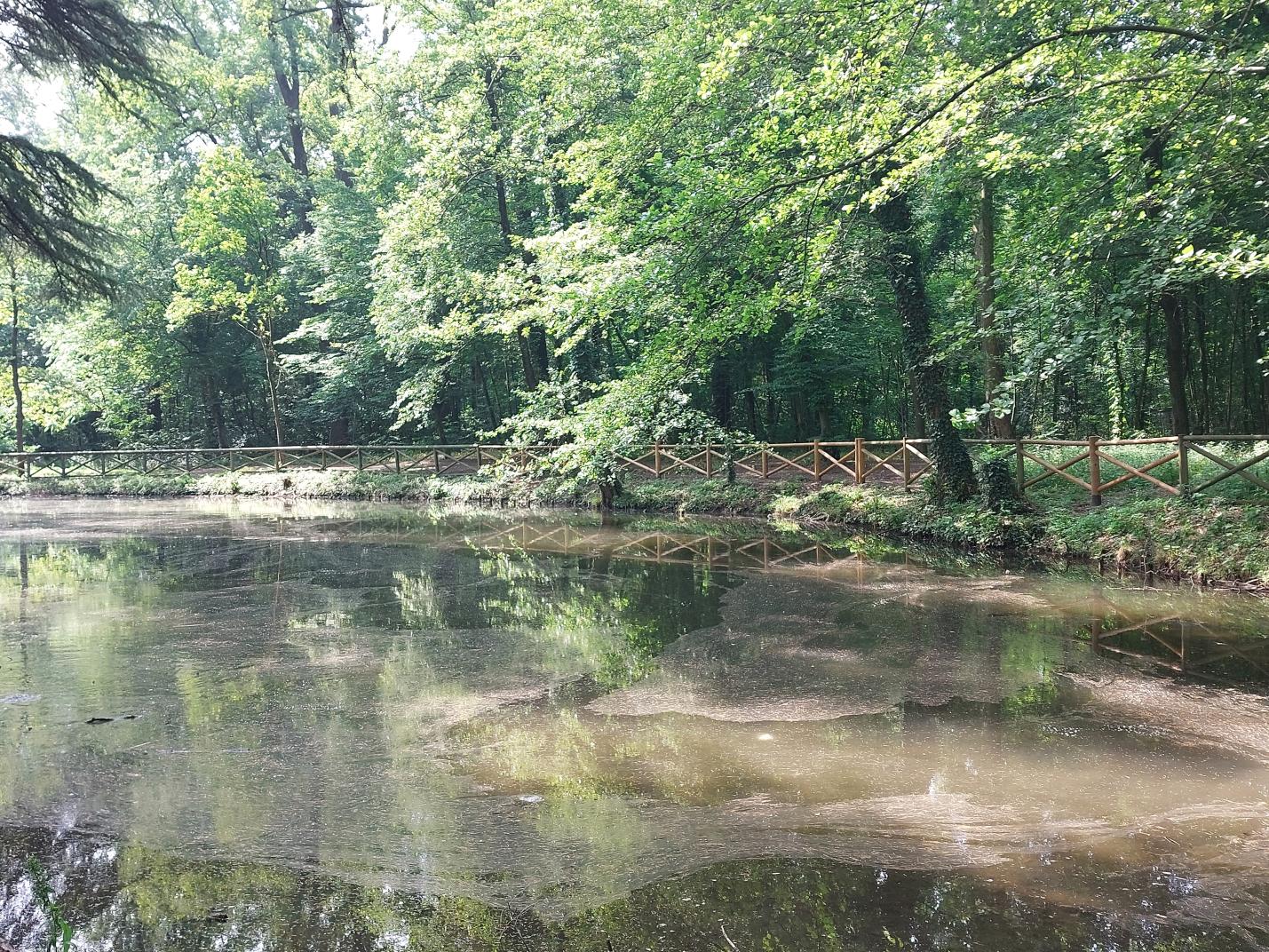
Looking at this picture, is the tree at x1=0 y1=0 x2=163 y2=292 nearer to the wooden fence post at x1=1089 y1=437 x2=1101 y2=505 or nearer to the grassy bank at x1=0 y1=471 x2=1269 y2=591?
the grassy bank at x1=0 y1=471 x2=1269 y2=591

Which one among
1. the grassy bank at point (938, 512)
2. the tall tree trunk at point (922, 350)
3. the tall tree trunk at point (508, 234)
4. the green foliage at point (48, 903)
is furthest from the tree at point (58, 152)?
the grassy bank at point (938, 512)

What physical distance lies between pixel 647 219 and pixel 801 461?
849 centimetres

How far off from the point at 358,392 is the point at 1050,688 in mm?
28221

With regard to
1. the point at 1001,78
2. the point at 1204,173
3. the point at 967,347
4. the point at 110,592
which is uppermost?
the point at 1001,78

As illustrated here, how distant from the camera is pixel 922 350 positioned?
13859mm

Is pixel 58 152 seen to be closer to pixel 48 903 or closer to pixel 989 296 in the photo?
pixel 48 903

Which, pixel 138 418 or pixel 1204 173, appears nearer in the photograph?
pixel 1204 173

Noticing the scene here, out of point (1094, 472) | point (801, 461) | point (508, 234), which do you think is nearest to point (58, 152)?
point (1094, 472)

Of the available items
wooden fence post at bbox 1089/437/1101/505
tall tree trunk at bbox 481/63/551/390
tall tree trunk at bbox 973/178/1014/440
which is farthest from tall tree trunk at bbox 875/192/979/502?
tall tree trunk at bbox 481/63/551/390

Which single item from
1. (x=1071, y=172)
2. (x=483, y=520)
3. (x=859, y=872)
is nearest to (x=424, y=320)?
(x=483, y=520)

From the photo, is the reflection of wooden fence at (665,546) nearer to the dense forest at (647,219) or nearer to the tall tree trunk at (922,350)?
the dense forest at (647,219)

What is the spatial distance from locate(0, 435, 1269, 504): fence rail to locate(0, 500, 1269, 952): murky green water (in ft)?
9.57

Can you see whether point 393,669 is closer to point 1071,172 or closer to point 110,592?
point 110,592

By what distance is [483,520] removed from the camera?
1911 centimetres
